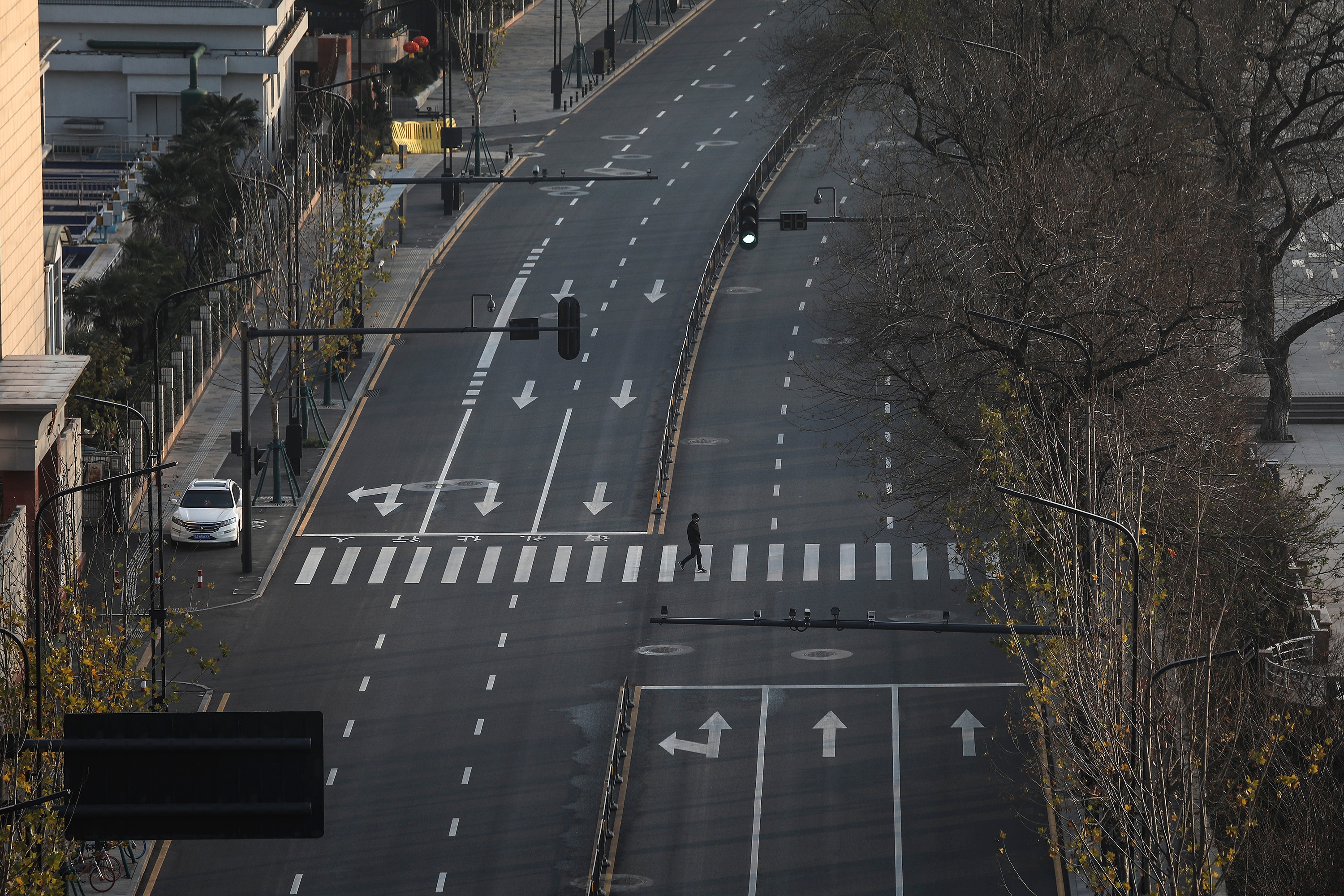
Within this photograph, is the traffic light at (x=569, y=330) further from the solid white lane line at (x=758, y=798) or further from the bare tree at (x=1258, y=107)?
the bare tree at (x=1258, y=107)

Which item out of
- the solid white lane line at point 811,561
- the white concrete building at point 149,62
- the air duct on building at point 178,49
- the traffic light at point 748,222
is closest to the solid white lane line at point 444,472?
the solid white lane line at point 811,561

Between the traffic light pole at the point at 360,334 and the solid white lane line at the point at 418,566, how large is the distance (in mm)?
4045

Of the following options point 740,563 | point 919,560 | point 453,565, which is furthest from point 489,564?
point 919,560

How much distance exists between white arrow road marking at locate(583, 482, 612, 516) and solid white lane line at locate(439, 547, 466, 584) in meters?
4.16

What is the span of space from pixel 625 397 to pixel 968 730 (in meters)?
23.4

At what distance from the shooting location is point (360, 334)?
156 feet

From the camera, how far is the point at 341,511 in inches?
2226

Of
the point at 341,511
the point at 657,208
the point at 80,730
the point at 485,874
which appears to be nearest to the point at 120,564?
the point at 341,511

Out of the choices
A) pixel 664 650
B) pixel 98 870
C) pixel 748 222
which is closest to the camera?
pixel 98 870

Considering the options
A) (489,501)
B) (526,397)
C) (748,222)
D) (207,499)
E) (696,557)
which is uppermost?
(748,222)

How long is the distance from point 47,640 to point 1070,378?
1934 centimetres

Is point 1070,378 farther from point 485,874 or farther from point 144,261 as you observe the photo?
point 144,261

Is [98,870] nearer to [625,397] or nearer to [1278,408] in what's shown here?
[625,397]

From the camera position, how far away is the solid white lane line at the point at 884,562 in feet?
171
